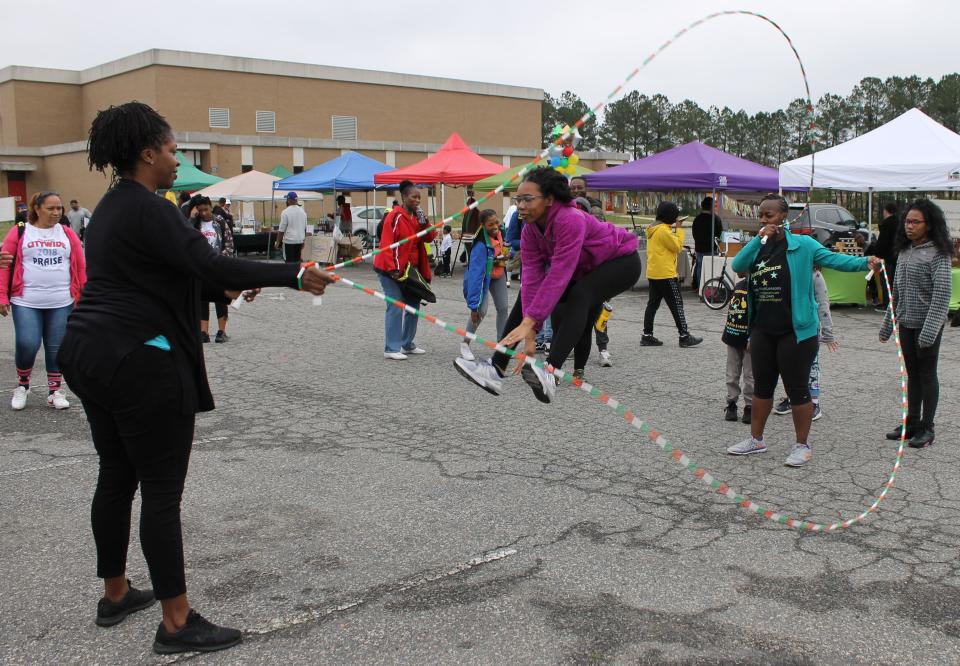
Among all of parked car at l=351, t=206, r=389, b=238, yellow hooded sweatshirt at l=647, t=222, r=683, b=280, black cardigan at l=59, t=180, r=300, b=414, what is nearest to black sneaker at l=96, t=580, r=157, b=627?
black cardigan at l=59, t=180, r=300, b=414

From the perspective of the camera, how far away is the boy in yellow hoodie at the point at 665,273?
10.3 metres

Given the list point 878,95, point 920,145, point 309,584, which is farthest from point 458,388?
point 878,95

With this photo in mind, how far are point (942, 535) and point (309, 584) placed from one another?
315cm

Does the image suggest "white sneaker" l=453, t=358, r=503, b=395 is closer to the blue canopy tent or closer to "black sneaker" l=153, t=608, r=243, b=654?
"black sneaker" l=153, t=608, r=243, b=654

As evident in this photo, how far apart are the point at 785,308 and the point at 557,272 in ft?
5.09

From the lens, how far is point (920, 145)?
13.9 m

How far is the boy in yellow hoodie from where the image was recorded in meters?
10.3

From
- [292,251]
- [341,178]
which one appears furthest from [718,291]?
[341,178]

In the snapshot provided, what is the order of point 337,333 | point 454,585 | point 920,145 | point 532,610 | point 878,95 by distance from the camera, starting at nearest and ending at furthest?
point 532,610
point 454,585
point 337,333
point 920,145
point 878,95

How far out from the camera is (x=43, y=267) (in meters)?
7.07

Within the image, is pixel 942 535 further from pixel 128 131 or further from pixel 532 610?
pixel 128 131

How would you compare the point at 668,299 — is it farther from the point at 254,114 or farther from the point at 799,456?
the point at 254,114

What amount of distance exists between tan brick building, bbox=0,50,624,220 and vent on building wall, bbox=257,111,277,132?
0.07 metres

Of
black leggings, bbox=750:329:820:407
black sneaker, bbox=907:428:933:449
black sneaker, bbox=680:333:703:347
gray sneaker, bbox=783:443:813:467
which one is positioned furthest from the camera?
black sneaker, bbox=680:333:703:347
